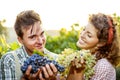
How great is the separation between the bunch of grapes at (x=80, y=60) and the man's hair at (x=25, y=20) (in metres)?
0.45

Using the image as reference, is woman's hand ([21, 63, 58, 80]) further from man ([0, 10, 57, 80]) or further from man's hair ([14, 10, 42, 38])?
man's hair ([14, 10, 42, 38])

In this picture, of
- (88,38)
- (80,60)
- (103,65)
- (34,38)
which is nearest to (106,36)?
(88,38)

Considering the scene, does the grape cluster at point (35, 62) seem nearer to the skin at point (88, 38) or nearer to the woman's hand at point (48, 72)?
the woman's hand at point (48, 72)

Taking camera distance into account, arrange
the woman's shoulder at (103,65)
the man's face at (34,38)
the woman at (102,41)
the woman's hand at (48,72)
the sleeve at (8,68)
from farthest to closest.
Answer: the woman at (102,41) → the woman's shoulder at (103,65) → the man's face at (34,38) → the sleeve at (8,68) → the woman's hand at (48,72)

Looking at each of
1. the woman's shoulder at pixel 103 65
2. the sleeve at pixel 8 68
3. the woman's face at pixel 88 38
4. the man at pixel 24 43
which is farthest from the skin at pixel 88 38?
the sleeve at pixel 8 68

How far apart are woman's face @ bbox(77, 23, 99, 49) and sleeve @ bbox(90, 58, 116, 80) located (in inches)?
9.0

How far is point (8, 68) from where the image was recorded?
4.23 m

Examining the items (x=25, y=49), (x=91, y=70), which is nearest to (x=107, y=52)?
(x=91, y=70)

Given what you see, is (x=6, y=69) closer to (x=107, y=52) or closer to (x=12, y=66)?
(x=12, y=66)

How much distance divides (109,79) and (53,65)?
35.4 inches

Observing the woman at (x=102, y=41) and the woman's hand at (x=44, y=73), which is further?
the woman at (x=102, y=41)

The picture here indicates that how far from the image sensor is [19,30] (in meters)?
4.59

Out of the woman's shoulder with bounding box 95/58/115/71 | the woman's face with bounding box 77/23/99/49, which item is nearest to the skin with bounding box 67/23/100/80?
the woman's face with bounding box 77/23/99/49

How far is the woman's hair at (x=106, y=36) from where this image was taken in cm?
483
